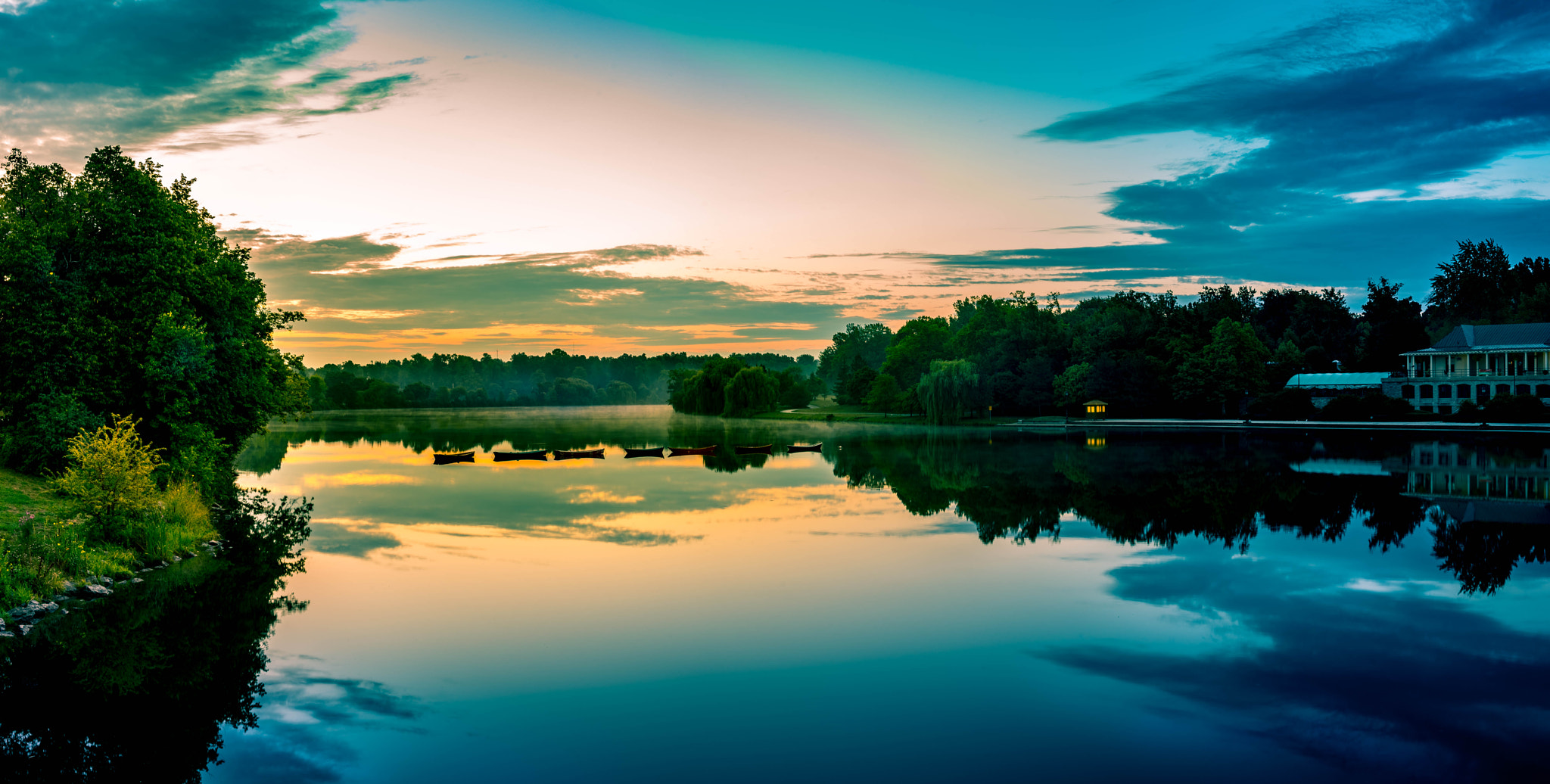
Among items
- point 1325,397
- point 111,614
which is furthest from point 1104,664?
point 1325,397

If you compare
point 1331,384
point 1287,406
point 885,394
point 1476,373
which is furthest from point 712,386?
point 1476,373

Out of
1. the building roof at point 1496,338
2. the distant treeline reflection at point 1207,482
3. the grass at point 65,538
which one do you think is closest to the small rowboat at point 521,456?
the distant treeline reflection at point 1207,482

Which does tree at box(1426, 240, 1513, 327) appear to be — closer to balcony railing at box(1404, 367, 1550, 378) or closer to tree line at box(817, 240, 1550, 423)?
tree line at box(817, 240, 1550, 423)

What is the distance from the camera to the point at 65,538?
17.1 metres

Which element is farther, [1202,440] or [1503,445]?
[1202,440]

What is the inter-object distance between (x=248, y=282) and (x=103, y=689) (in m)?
21.7

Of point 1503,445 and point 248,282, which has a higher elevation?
point 248,282

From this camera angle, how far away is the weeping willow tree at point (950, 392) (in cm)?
8088

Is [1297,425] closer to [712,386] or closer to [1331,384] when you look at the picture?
[1331,384]

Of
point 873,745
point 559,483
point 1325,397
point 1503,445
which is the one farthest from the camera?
point 1325,397

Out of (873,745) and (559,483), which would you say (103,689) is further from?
(559,483)

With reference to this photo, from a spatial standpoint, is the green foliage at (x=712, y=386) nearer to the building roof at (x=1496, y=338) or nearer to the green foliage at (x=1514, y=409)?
the building roof at (x=1496, y=338)

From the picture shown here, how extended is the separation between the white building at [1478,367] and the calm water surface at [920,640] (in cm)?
5724

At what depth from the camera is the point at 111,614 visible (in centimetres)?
1484
